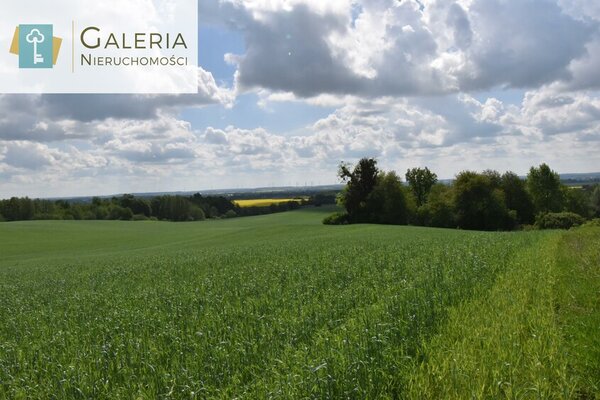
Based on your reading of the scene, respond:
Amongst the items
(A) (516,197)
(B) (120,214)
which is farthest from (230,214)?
(A) (516,197)

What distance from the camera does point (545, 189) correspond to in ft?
297

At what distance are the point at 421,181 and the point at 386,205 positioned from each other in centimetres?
2794

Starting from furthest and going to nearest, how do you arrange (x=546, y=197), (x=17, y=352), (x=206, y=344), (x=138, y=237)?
(x=546, y=197) → (x=138, y=237) → (x=17, y=352) → (x=206, y=344)

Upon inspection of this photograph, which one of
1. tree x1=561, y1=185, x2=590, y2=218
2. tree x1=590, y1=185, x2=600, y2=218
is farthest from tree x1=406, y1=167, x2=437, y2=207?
tree x1=590, y1=185, x2=600, y2=218

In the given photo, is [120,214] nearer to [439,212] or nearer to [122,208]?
[122,208]

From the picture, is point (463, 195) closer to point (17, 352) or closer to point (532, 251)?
point (532, 251)

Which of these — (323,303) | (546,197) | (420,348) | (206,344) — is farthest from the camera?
(546,197)

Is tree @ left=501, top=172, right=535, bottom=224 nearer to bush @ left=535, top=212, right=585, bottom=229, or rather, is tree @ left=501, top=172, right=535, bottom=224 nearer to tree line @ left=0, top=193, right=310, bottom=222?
bush @ left=535, top=212, right=585, bottom=229

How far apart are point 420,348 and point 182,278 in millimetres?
13068

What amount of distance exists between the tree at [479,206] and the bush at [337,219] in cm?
1724

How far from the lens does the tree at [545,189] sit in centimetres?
8974

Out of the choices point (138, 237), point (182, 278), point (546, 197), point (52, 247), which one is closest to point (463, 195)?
point (546, 197)

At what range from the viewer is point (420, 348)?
6773 mm

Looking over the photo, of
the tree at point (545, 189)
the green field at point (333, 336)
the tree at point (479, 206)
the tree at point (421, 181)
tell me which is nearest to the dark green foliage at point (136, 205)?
the tree at point (421, 181)
